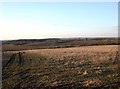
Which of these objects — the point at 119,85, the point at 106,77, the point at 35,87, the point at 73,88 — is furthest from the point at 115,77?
the point at 35,87

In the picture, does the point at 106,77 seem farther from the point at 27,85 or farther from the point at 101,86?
the point at 27,85

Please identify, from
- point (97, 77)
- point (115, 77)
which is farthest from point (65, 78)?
point (115, 77)

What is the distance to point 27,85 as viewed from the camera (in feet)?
49.0

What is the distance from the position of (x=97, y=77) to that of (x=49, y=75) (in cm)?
351

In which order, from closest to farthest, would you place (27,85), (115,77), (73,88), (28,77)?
1. (73,88)
2. (27,85)
3. (115,77)
4. (28,77)

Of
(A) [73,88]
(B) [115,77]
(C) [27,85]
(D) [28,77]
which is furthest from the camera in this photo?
(D) [28,77]

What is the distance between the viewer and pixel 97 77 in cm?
1631

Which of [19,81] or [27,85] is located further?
[19,81]

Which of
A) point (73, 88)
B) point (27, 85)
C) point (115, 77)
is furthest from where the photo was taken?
point (115, 77)

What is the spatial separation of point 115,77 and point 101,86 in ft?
8.94

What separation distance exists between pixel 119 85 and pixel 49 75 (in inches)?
223

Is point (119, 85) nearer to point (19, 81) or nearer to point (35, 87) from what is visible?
point (35, 87)

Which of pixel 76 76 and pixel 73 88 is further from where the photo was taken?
pixel 76 76

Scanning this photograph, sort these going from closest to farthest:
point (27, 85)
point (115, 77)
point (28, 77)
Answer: point (27, 85), point (115, 77), point (28, 77)
